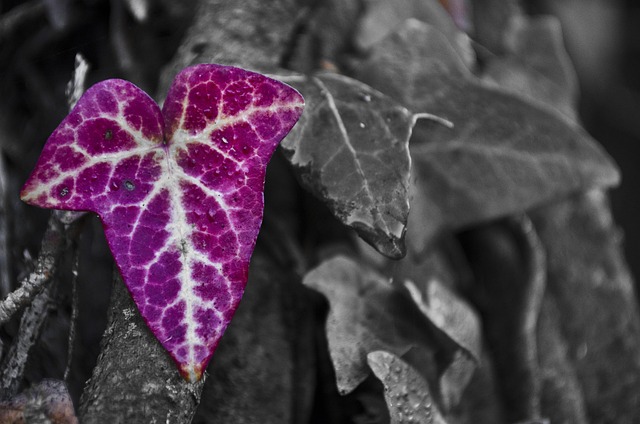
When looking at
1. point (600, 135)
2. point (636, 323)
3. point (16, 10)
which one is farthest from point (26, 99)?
point (600, 135)

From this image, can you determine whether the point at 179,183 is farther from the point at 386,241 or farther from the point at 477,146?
the point at 477,146

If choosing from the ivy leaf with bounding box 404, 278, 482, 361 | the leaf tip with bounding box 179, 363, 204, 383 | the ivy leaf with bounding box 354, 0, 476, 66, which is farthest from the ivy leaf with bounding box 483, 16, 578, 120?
the leaf tip with bounding box 179, 363, 204, 383

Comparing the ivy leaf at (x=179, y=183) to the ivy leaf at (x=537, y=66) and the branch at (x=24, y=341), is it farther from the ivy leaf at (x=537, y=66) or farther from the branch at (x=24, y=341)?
the ivy leaf at (x=537, y=66)

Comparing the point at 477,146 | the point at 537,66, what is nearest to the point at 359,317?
the point at 477,146

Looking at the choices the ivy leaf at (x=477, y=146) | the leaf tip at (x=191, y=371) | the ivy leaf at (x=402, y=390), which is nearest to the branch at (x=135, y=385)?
the leaf tip at (x=191, y=371)

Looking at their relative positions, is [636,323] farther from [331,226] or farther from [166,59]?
[166,59]
